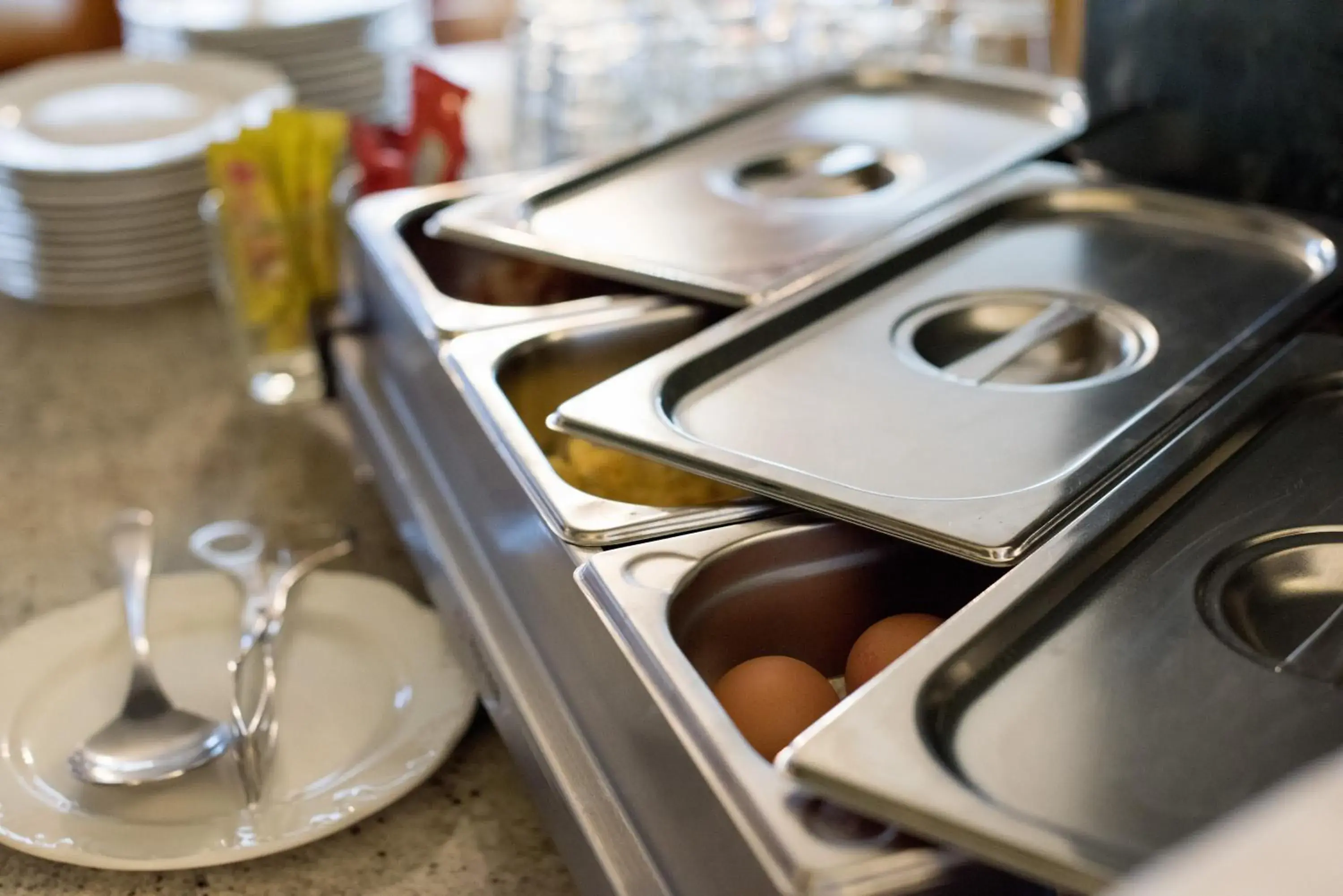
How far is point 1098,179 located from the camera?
90cm

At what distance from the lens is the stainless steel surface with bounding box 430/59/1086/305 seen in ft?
2.69

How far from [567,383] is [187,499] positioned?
0.31 metres

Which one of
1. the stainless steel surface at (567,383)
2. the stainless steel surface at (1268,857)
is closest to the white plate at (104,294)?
the stainless steel surface at (567,383)

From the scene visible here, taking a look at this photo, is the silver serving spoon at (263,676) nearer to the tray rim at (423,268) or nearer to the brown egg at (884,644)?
the tray rim at (423,268)

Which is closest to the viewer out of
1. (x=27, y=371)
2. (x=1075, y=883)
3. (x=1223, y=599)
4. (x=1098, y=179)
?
(x=1075, y=883)

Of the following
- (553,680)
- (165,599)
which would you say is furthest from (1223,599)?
(165,599)

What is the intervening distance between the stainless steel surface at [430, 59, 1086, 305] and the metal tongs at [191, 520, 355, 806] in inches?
9.0

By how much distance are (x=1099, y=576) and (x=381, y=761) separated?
0.35m

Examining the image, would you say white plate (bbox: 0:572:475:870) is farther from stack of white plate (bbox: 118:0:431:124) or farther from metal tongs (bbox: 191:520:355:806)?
stack of white plate (bbox: 118:0:431:124)

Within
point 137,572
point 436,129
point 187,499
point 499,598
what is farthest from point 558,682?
point 436,129

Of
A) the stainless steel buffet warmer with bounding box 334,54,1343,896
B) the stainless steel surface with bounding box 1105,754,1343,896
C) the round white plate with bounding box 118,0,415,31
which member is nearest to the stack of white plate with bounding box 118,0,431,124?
the round white plate with bounding box 118,0,415,31

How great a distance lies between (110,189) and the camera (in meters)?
1.10

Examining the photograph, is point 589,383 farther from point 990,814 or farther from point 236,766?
point 990,814

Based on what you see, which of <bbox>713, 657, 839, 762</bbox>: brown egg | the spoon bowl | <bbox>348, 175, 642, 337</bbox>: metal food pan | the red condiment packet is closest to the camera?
<bbox>713, 657, 839, 762</bbox>: brown egg
